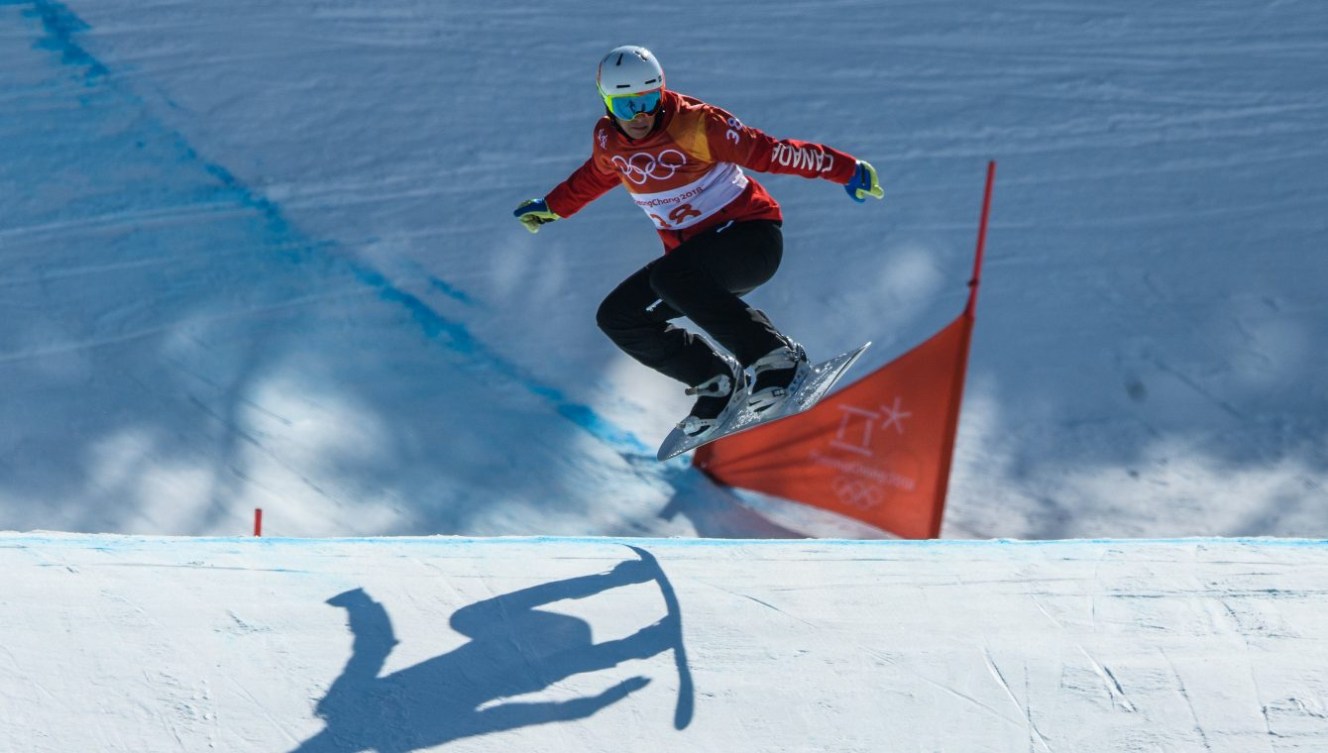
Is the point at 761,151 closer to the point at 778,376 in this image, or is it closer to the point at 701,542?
the point at 778,376

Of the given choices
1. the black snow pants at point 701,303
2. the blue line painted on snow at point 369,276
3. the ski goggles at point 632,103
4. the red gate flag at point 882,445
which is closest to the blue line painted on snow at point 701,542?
the black snow pants at point 701,303

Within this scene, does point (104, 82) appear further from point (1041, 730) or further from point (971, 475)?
point (1041, 730)

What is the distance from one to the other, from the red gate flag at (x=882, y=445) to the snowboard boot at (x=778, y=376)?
4.31 ft

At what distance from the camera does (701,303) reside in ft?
15.6

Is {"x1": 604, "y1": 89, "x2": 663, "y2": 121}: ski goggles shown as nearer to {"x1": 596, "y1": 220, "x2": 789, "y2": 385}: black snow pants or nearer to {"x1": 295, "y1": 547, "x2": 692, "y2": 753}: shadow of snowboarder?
{"x1": 596, "y1": 220, "x2": 789, "y2": 385}: black snow pants

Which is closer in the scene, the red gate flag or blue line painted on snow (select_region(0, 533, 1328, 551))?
blue line painted on snow (select_region(0, 533, 1328, 551))

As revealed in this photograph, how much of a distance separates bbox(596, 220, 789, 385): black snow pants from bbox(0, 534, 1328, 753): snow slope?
76cm

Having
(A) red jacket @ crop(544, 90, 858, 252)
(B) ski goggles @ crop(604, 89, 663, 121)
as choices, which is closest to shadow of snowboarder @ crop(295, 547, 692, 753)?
(A) red jacket @ crop(544, 90, 858, 252)

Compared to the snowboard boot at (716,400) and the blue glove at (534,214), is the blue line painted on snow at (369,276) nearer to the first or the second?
the snowboard boot at (716,400)

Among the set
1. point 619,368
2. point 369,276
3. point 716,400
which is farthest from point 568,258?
point 716,400

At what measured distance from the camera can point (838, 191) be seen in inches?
323

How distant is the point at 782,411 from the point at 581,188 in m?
1.03

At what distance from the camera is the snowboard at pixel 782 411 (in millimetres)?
5039

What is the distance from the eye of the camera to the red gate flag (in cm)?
627
